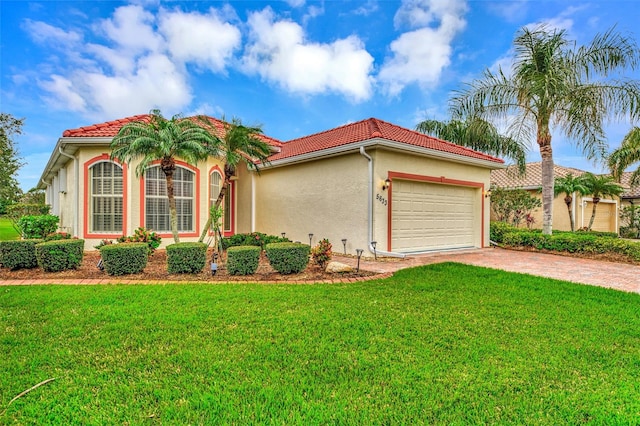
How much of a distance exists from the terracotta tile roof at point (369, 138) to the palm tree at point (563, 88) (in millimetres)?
1902

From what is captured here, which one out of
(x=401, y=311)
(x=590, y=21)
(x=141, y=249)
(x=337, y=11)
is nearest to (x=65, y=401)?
(x=401, y=311)

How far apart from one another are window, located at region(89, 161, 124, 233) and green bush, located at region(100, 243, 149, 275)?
455 centimetres

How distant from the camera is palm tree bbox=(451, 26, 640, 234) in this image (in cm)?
1091

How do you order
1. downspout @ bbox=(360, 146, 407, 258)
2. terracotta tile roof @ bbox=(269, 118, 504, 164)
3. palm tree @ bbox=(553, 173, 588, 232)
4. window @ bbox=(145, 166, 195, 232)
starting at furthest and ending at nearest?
palm tree @ bbox=(553, 173, 588, 232) → window @ bbox=(145, 166, 195, 232) → terracotta tile roof @ bbox=(269, 118, 504, 164) → downspout @ bbox=(360, 146, 407, 258)

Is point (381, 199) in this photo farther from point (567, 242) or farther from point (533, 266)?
point (567, 242)

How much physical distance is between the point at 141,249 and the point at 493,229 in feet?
44.6

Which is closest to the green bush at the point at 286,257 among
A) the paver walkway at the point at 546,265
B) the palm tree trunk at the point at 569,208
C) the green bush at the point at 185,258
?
the green bush at the point at 185,258

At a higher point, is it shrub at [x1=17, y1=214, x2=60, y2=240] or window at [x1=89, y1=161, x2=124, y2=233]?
window at [x1=89, y1=161, x2=124, y2=233]

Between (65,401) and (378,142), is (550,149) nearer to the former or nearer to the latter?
(378,142)

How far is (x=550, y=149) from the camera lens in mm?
12195

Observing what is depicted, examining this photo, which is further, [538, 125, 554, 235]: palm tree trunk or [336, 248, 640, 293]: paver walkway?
[538, 125, 554, 235]: palm tree trunk

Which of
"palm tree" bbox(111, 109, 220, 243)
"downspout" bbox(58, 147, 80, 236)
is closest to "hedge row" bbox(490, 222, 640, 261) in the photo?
"palm tree" bbox(111, 109, 220, 243)

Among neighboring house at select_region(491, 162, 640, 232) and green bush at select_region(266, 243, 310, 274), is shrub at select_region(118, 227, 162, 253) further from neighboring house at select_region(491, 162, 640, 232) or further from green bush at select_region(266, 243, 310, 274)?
neighboring house at select_region(491, 162, 640, 232)

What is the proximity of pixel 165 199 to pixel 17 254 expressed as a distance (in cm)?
451
